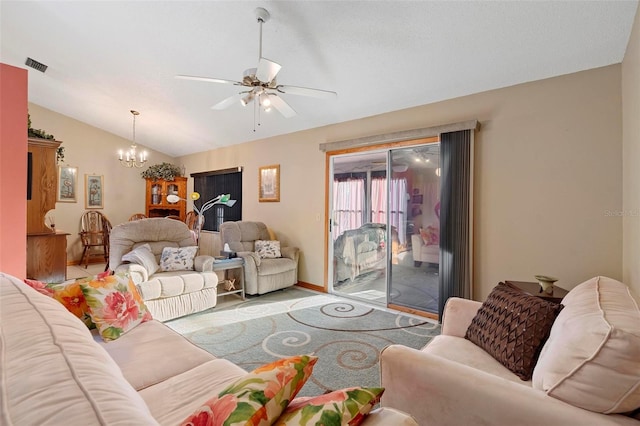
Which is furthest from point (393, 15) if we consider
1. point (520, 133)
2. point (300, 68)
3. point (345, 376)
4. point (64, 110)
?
point (64, 110)

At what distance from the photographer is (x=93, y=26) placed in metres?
3.10

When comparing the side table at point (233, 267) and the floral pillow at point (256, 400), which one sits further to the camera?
the side table at point (233, 267)

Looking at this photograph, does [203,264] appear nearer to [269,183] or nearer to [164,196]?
[269,183]

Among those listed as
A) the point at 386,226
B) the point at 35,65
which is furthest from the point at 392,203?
the point at 35,65

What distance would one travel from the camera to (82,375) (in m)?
0.70

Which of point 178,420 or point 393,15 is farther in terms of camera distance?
point 393,15

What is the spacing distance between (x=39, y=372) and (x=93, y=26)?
375cm

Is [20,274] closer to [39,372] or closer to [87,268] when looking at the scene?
[39,372]

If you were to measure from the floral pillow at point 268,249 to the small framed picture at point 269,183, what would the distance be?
2.79 feet

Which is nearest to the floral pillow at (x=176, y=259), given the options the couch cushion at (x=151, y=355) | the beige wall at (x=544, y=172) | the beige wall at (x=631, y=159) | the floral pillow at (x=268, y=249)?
the floral pillow at (x=268, y=249)

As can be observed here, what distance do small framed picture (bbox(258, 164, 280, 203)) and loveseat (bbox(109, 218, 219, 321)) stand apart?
156 cm

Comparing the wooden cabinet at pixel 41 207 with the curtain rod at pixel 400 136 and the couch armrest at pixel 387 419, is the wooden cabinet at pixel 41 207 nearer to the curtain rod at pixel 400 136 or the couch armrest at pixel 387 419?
the curtain rod at pixel 400 136

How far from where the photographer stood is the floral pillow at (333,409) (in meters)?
0.66

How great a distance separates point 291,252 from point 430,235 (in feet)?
6.92
